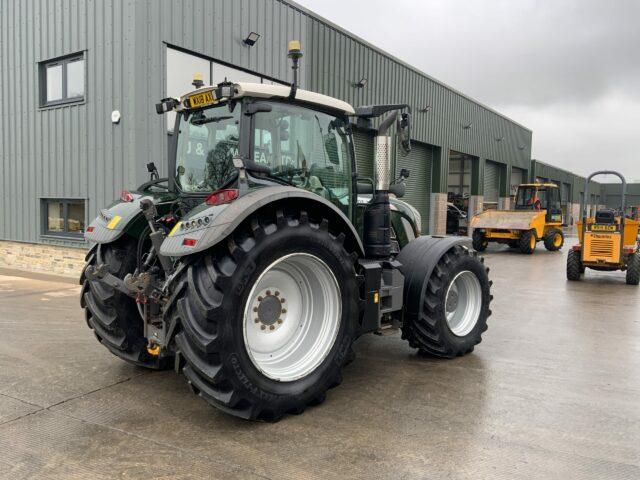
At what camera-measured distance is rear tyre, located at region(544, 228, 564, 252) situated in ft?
59.5

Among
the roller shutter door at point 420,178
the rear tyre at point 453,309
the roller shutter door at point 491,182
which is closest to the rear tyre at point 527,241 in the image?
the roller shutter door at point 420,178

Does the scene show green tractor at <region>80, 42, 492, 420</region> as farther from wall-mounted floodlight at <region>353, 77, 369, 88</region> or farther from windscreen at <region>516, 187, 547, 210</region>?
windscreen at <region>516, 187, 547, 210</region>

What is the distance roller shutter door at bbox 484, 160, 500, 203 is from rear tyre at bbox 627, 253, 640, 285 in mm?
15821

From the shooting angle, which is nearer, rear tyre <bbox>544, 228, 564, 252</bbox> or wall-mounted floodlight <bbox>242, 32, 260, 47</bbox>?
wall-mounted floodlight <bbox>242, 32, 260, 47</bbox>

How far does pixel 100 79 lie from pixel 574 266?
32.9ft

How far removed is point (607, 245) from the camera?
1055 cm

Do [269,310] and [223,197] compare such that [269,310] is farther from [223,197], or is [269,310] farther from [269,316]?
[223,197]

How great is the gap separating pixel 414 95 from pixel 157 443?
17157 millimetres

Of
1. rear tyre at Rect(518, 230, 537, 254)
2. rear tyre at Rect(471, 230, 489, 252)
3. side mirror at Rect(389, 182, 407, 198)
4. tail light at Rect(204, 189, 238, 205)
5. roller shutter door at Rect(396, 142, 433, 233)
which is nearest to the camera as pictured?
tail light at Rect(204, 189, 238, 205)

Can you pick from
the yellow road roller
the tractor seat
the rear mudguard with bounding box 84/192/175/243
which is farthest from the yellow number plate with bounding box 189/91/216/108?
the tractor seat

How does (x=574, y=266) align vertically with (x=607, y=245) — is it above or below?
below

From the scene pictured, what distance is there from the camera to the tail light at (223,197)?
11.3ft

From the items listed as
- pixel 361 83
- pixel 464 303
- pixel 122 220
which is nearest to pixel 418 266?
pixel 464 303

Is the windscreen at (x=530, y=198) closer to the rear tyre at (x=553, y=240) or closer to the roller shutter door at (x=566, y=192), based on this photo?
the rear tyre at (x=553, y=240)
